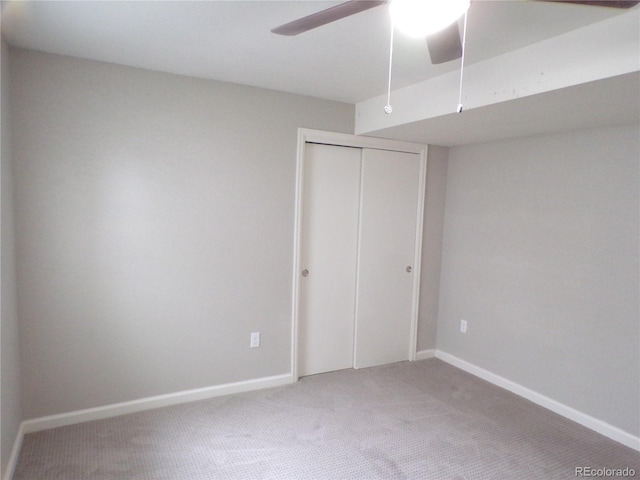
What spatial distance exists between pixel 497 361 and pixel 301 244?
77.6 inches

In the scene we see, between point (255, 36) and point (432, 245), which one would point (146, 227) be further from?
point (432, 245)

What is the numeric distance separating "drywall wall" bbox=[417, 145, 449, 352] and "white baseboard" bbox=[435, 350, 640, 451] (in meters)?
0.31

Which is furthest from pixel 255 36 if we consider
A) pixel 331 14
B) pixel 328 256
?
pixel 328 256

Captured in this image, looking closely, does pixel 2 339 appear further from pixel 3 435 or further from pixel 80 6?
pixel 80 6

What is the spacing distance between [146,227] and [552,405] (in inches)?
127

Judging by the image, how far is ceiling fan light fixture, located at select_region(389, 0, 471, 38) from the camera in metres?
1.10

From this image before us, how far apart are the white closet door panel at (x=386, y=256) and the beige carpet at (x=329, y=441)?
623 mm

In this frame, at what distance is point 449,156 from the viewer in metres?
3.77

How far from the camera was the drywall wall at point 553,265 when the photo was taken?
2492 millimetres

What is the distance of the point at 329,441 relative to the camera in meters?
2.40

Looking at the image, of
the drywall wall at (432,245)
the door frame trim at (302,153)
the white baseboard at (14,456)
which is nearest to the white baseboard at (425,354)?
the drywall wall at (432,245)

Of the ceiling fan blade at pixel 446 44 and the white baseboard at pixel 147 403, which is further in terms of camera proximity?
the white baseboard at pixel 147 403

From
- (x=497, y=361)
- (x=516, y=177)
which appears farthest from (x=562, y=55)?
(x=497, y=361)

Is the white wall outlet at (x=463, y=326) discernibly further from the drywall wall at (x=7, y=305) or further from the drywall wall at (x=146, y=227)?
the drywall wall at (x=7, y=305)
